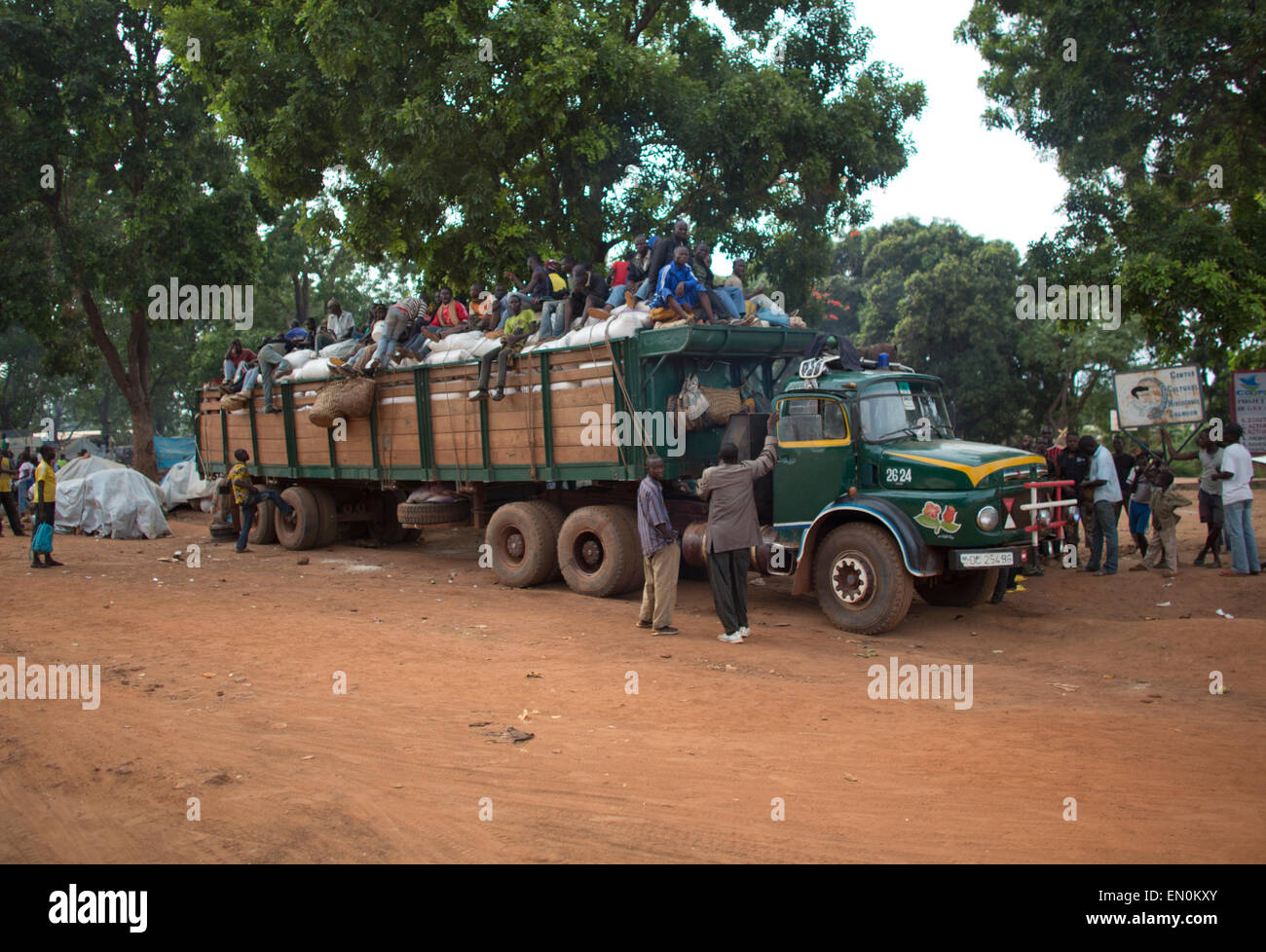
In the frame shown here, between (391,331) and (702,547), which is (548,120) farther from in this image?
(702,547)

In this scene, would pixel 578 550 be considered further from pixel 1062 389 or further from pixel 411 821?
pixel 1062 389

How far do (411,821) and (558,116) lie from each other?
1165 centimetres

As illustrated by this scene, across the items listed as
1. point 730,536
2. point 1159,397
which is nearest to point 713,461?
point 730,536

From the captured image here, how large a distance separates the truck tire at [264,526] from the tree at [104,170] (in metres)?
8.13

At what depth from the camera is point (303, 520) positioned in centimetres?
1502

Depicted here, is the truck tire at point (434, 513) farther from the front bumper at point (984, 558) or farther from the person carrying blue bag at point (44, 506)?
the front bumper at point (984, 558)

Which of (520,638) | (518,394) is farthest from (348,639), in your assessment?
(518,394)

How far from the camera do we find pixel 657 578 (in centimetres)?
877

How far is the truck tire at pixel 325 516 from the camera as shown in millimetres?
15141

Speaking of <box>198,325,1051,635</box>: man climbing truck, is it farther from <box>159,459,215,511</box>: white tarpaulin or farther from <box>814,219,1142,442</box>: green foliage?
<box>814,219,1142,442</box>: green foliage

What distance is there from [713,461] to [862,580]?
7.68 feet

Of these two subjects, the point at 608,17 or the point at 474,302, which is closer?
the point at 474,302

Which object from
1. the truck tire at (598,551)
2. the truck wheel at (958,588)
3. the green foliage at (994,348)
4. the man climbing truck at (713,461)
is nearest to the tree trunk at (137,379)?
the man climbing truck at (713,461)

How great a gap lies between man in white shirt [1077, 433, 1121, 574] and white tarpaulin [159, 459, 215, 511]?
1893 cm
